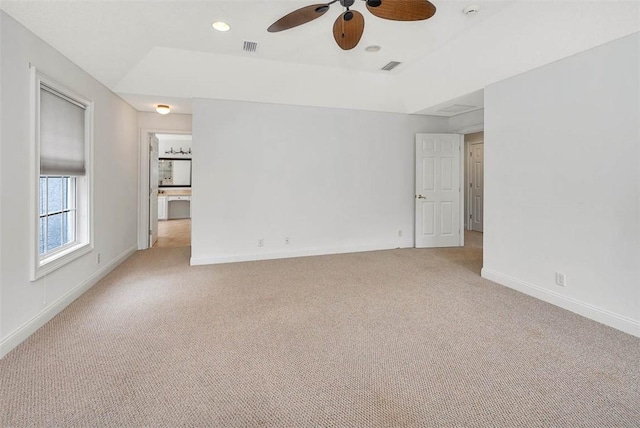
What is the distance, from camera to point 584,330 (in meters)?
2.52

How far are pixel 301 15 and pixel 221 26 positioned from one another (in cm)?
123

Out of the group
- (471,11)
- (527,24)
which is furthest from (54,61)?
(527,24)

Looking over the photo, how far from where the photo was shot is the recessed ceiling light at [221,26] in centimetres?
311

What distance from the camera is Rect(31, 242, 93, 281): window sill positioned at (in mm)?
2521

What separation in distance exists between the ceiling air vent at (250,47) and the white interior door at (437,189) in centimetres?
304

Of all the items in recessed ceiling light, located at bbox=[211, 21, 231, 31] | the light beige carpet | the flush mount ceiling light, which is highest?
recessed ceiling light, located at bbox=[211, 21, 231, 31]

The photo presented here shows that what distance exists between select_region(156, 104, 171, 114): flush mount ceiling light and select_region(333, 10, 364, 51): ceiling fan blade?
3267mm

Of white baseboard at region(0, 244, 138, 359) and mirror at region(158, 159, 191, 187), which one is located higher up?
mirror at region(158, 159, 191, 187)

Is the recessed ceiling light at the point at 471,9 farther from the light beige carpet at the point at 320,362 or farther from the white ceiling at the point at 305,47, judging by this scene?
the light beige carpet at the point at 320,362

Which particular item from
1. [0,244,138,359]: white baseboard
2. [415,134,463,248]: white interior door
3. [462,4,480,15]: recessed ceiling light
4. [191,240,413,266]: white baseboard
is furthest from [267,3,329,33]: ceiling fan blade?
[415,134,463,248]: white interior door

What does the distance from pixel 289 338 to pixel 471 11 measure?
11.0ft

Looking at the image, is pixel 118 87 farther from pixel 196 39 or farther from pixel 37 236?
pixel 37 236

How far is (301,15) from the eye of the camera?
93.0 inches

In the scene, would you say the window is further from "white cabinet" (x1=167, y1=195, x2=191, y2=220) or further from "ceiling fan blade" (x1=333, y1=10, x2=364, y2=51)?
"white cabinet" (x1=167, y1=195, x2=191, y2=220)
